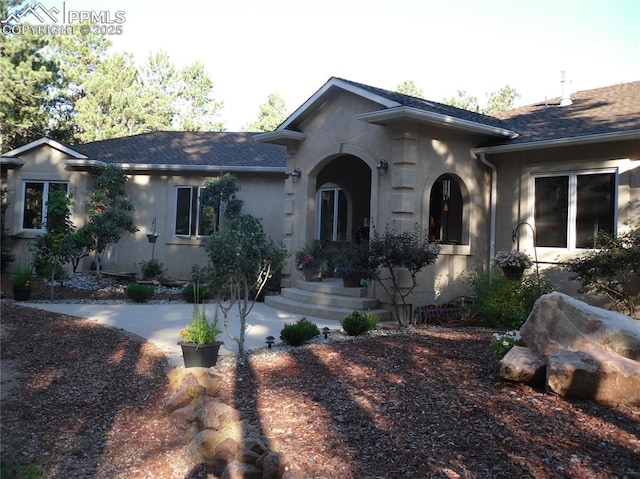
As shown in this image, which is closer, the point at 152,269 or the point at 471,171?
the point at 471,171

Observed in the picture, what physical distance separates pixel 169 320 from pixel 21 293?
3.88 m

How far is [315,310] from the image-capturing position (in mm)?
9688

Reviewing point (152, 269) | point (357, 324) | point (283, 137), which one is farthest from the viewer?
point (152, 269)

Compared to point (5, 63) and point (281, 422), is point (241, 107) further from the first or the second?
point (281, 422)

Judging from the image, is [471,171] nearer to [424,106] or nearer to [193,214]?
[424,106]

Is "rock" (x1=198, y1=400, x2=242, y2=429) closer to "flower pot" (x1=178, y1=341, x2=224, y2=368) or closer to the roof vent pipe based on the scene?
"flower pot" (x1=178, y1=341, x2=224, y2=368)

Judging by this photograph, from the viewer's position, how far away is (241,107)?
166 feet

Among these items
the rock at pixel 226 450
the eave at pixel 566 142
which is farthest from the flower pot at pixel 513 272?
the rock at pixel 226 450

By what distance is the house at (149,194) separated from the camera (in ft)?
49.7

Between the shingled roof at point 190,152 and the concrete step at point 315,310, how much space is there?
511 cm

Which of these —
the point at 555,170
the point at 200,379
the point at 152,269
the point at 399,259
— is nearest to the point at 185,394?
the point at 200,379

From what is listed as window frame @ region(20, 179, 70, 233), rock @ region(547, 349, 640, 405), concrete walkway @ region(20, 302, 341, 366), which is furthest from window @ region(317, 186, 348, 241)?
rock @ region(547, 349, 640, 405)

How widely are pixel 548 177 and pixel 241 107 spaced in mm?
43790

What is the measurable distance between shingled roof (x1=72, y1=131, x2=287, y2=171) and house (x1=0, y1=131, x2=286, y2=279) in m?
0.05
